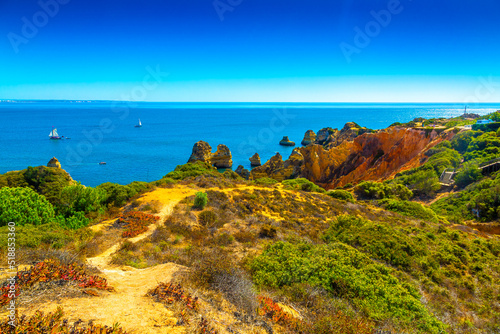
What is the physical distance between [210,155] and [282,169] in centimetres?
1961

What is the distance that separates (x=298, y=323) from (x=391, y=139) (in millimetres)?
49663

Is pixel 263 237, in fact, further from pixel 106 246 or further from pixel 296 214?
pixel 106 246

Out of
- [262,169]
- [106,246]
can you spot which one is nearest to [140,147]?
[262,169]

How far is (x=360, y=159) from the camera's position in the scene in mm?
47750

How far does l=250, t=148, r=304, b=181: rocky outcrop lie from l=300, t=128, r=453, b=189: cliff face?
2.88 meters

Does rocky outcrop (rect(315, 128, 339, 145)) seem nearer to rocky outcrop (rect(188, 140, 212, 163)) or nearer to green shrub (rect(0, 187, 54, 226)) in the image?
rocky outcrop (rect(188, 140, 212, 163))

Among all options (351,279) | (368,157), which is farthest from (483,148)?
(351,279)

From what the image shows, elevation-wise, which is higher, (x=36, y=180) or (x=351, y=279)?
(x=36, y=180)

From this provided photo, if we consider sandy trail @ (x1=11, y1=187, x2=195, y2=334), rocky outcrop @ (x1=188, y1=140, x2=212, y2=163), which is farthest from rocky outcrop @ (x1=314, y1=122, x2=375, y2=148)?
sandy trail @ (x1=11, y1=187, x2=195, y2=334)

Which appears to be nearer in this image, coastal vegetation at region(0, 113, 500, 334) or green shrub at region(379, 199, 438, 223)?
coastal vegetation at region(0, 113, 500, 334)

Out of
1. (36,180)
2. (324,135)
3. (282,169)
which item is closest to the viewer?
(36,180)

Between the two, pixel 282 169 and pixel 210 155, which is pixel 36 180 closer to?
pixel 282 169

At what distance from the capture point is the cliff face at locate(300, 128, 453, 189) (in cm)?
4406

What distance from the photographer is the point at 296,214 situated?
18.8 metres
